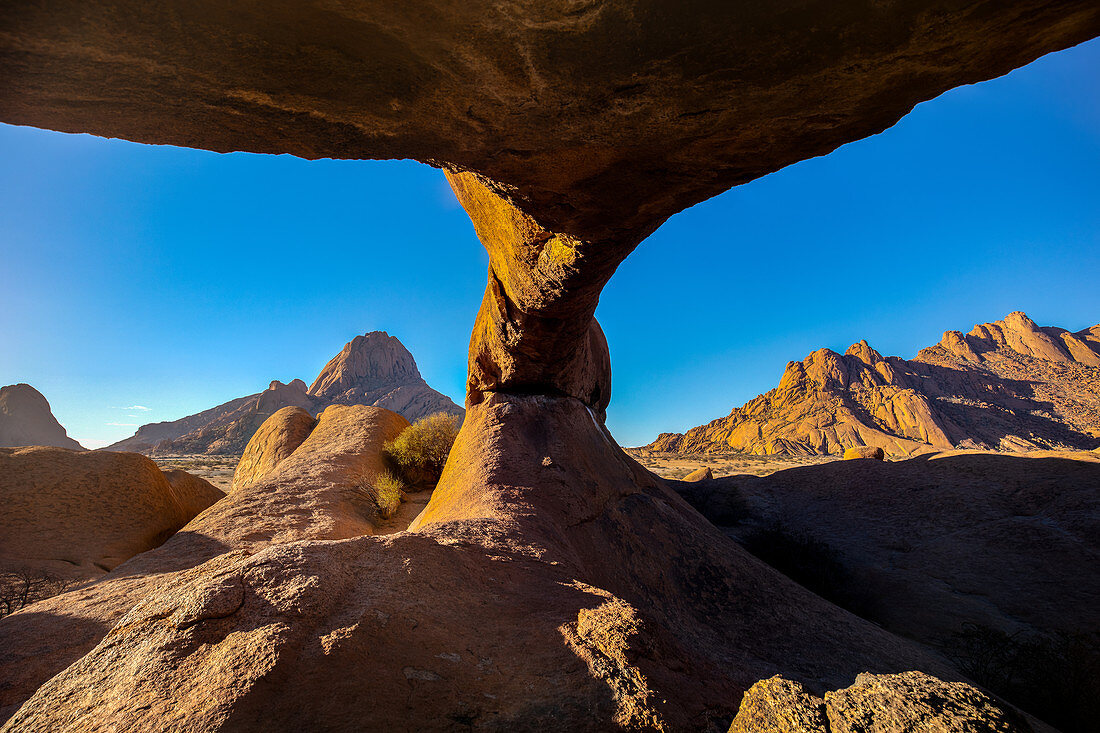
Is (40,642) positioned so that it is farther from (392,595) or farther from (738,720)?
(738,720)

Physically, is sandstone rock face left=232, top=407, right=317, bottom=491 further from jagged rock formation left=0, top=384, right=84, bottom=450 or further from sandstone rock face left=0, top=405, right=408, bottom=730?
jagged rock formation left=0, top=384, right=84, bottom=450

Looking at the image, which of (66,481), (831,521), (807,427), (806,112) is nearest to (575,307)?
(806,112)

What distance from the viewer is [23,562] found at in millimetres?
6664

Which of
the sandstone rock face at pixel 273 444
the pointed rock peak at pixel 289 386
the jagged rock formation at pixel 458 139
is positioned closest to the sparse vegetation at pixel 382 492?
the sandstone rock face at pixel 273 444

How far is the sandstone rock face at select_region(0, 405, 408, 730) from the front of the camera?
397cm

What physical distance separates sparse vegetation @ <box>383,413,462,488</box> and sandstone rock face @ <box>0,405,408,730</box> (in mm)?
519

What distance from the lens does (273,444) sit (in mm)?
14289

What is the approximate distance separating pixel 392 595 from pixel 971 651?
7.37m

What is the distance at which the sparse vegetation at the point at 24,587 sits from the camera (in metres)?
5.69

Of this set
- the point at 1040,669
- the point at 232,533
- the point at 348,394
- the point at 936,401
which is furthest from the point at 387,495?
the point at 348,394

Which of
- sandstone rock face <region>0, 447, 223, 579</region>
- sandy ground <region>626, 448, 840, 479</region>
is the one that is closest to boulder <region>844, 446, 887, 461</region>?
sandy ground <region>626, 448, 840, 479</region>

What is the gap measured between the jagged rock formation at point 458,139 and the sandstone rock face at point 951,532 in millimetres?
4419

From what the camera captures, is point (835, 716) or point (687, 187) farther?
point (687, 187)

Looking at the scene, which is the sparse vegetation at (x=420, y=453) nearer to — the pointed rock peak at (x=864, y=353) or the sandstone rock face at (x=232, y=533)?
the sandstone rock face at (x=232, y=533)
